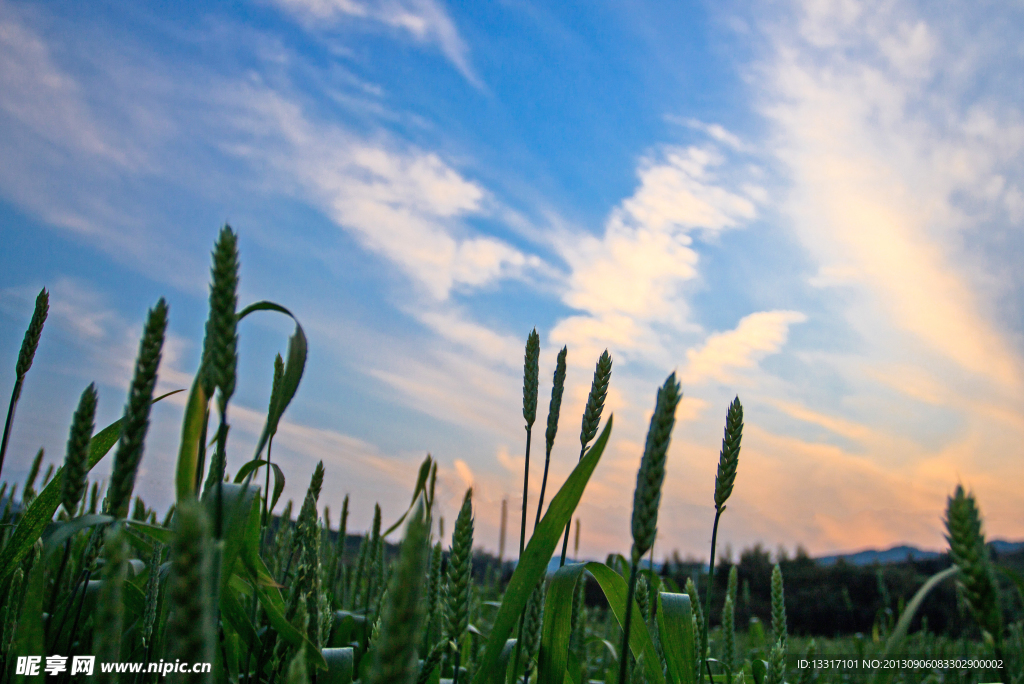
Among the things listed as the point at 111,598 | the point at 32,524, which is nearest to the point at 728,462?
the point at 111,598

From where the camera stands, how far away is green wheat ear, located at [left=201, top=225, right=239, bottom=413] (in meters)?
1.12

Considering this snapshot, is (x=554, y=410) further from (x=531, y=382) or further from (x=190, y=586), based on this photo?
(x=190, y=586)

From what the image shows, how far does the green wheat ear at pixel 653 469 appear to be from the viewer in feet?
3.86

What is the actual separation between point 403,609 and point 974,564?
3.53ft

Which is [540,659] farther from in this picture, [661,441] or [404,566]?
[404,566]

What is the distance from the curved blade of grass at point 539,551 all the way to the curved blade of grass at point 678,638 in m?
0.55

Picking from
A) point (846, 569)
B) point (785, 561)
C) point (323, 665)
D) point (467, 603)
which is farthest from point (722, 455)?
point (785, 561)

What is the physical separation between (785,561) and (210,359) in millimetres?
24150

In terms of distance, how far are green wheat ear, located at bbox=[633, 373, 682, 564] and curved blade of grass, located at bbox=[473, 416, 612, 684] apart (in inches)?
13.6

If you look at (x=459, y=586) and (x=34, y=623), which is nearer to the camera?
(x=34, y=623)

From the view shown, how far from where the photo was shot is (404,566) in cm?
67

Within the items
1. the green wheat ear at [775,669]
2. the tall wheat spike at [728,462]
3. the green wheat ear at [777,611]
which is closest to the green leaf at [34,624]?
the tall wheat spike at [728,462]

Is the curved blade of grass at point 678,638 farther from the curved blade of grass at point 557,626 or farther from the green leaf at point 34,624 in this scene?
the green leaf at point 34,624

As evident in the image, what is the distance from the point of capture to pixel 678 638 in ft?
6.78
